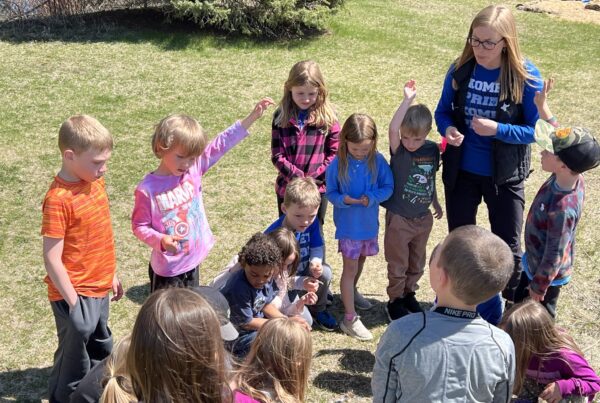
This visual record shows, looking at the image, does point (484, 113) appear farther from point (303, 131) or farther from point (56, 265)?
point (56, 265)

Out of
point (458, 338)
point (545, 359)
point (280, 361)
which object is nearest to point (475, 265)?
point (458, 338)

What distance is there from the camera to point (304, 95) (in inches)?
179

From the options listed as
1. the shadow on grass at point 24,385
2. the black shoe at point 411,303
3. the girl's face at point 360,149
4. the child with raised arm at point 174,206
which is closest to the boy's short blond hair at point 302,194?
the girl's face at point 360,149

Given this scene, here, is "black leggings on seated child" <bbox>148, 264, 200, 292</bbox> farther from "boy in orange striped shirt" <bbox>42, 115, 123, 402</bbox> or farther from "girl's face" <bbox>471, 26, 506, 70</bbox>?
"girl's face" <bbox>471, 26, 506, 70</bbox>

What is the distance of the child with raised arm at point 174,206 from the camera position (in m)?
3.70

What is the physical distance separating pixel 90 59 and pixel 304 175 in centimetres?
588

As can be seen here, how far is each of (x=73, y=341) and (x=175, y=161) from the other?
1.08 metres

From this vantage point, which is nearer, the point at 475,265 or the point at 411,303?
the point at 475,265

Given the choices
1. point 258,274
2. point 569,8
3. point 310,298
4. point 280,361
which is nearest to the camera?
point 280,361

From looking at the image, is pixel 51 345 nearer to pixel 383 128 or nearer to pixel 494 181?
pixel 494 181

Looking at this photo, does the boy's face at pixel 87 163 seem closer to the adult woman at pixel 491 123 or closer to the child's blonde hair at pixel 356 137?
the child's blonde hair at pixel 356 137

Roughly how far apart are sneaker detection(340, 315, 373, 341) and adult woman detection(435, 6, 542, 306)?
933 mm

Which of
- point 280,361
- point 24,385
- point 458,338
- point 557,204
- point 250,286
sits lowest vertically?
point 24,385

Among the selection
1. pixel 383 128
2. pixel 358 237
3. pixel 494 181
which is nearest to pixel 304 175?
pixel 358 237
